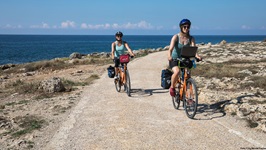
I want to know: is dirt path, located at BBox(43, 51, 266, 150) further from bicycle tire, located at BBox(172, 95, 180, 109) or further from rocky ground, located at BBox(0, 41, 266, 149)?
rocky ground, located at BBox(0, 41, 266, 149)

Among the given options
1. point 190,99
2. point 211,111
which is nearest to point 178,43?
point 190,99

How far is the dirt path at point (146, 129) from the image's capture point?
6.21 metres

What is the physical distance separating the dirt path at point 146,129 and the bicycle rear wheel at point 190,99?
0.21m

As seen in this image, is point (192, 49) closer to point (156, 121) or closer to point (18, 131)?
point (156, 121)

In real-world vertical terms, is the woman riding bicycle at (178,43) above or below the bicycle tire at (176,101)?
above

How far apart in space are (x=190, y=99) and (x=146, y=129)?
1.60m

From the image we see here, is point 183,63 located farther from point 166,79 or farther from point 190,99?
point 166,79

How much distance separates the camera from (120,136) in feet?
21.9

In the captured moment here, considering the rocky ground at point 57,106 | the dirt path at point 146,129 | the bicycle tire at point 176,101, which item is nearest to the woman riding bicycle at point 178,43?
the bicycle tire at point 176,101

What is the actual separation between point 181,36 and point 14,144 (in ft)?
16.2

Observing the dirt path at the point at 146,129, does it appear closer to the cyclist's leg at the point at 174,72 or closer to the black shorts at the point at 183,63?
the cyclist's leg at the point at 174,72

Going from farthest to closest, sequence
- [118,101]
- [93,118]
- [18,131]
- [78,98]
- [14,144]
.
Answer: [78,98]
[118,101]
[93,118]
[18,131]
[14,144]

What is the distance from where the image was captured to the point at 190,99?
312 inches

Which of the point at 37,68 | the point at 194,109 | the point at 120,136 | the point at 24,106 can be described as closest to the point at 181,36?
the point at 194,109
